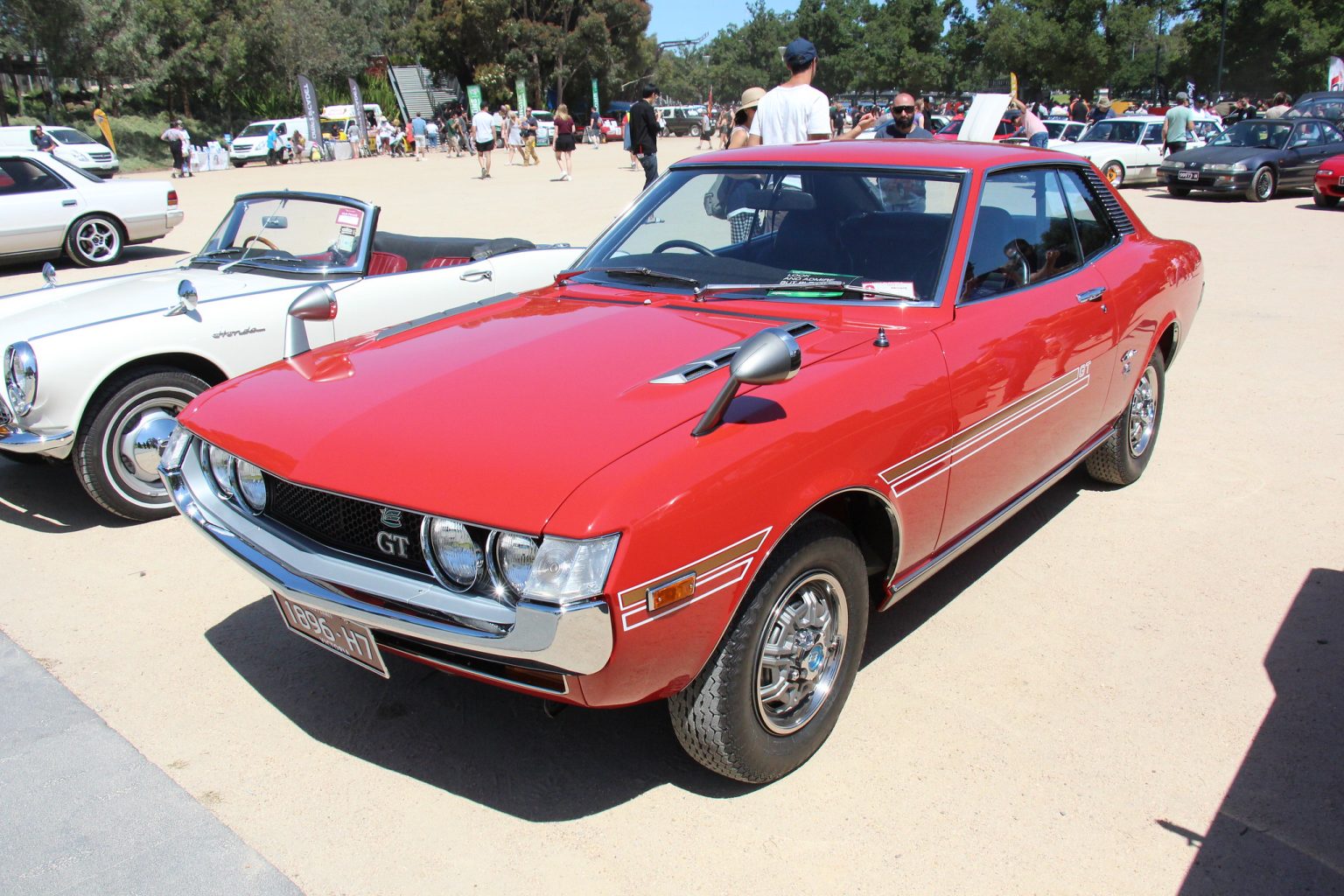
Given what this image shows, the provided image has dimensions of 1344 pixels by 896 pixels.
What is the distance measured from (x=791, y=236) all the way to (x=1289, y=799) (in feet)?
7.80

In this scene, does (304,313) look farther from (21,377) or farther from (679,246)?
(21,377)

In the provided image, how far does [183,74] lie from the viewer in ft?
148

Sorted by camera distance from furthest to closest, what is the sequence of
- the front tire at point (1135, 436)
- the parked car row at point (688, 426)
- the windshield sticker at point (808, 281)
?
the front tire at point (1135, 436), the windshield sticker at point (808, 281), the parked car row at point (688, 426)

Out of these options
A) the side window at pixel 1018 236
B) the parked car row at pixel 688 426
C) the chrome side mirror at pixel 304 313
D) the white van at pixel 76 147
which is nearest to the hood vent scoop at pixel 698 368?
the parked car row at pixel 688 426

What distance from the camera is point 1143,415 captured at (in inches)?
196

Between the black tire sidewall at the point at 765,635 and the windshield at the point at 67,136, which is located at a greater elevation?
the windshield at the point at 67,136

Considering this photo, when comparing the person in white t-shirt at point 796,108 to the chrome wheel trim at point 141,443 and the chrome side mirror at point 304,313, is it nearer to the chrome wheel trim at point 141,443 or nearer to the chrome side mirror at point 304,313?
the chrome side mirror at point 304,313

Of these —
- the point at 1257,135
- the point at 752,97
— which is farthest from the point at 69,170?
the point at 1257,135

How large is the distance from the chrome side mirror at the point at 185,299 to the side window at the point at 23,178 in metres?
8.75

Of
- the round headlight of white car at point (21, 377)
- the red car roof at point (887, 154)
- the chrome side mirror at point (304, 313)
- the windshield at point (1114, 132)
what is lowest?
the round headlight of white car at point (21, 377)

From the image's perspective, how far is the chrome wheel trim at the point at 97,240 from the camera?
40.0 ft

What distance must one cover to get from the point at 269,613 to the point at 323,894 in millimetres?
→ 1689

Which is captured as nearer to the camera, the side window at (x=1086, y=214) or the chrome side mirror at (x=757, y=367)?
the chrome side mirror at (x=757, y=367)

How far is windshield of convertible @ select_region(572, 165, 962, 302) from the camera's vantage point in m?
3.48
